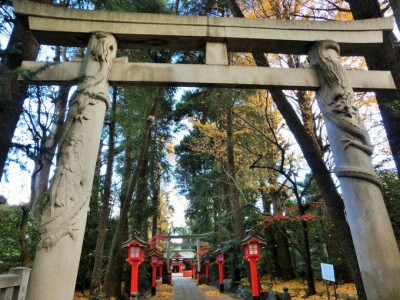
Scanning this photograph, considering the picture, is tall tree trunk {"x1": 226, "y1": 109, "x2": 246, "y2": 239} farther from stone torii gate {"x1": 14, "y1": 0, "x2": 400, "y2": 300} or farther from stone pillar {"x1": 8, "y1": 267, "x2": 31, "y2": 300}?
stone pillar {"x1": 8, "y1": 267, "x2": 31, "y2": 300}

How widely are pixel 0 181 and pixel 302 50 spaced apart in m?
4.47

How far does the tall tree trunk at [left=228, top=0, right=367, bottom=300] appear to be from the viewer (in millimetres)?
4738

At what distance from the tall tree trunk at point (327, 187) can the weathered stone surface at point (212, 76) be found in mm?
1749

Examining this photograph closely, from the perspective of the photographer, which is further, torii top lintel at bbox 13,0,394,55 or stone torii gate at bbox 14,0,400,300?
torii top lintel at bbox 13,0,394,55

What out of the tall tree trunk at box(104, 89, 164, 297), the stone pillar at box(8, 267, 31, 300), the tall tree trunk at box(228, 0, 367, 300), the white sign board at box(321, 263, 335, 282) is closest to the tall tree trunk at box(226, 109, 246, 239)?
the tall tree trunk at box(104, 89, 164, 297)

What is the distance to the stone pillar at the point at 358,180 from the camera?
3123mm

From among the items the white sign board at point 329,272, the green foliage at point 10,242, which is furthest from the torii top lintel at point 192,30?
the white sign board at point 329,272

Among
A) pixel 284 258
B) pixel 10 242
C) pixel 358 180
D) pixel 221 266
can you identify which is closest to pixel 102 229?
pixel 10 242

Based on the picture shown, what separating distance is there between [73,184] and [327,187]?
167 inches

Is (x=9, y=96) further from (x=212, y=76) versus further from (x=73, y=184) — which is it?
(x=212, y=76)

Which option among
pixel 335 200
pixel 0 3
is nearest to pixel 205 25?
pixel 0 3

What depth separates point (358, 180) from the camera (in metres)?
3.42

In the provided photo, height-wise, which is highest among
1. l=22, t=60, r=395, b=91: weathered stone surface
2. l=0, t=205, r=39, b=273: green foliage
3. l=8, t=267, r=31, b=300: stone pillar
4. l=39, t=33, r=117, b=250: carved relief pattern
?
l=22, t=60, r=395, b=91: weathered stone surface

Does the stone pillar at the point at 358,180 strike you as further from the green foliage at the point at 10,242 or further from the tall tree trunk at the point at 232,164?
the tall tree trunk at the point at 232,164
